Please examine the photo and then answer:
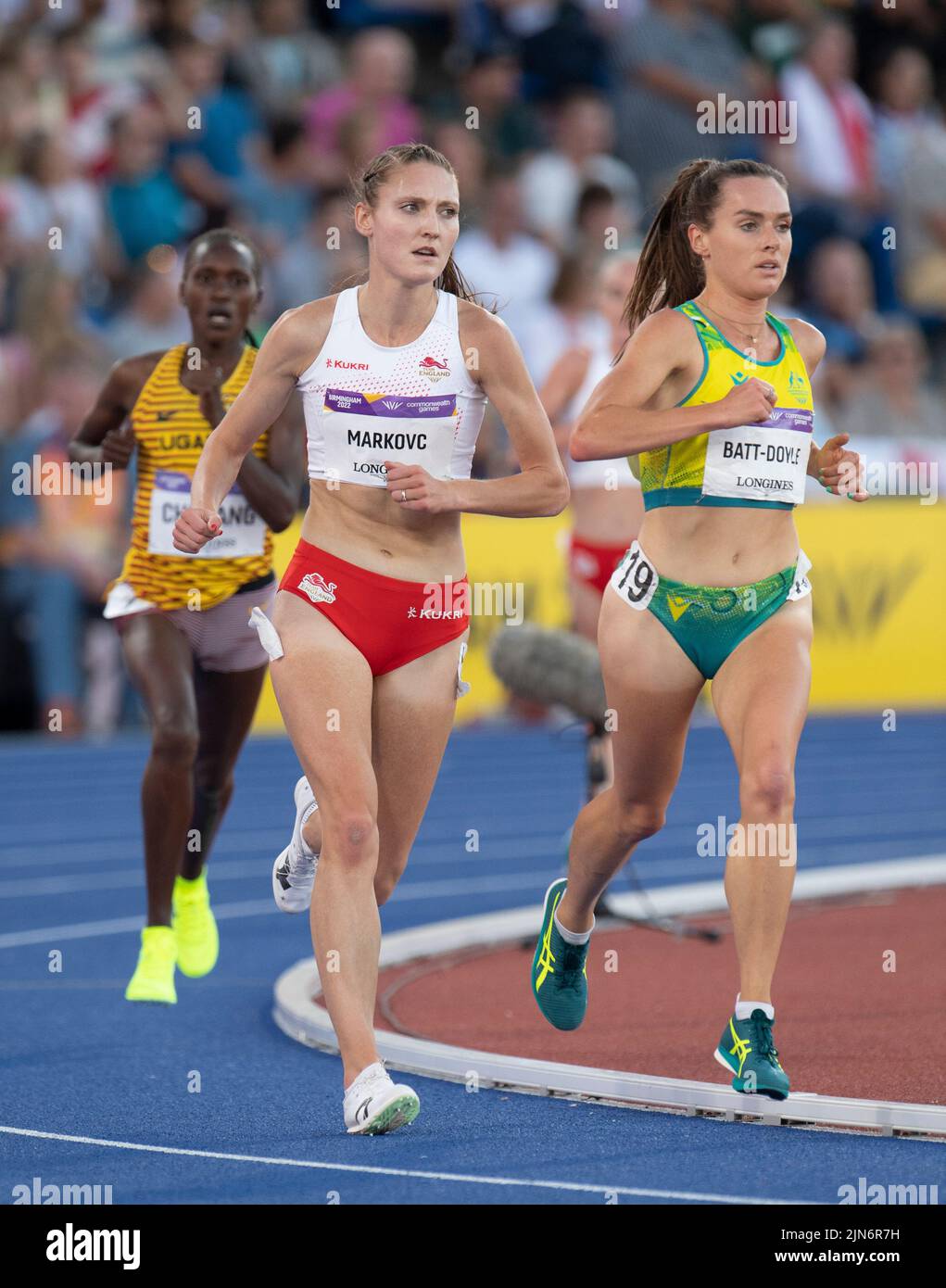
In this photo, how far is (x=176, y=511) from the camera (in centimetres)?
765

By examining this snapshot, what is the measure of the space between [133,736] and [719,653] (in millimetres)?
11305

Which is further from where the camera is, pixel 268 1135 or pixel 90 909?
pixel 90 909

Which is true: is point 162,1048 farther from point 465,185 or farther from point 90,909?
point 465,185

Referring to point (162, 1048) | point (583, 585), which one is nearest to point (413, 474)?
point (162, 1048)

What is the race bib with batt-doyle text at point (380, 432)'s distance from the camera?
5.90m

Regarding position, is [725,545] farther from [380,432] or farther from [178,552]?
[178,552]

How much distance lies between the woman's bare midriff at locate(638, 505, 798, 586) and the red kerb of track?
1.44 m

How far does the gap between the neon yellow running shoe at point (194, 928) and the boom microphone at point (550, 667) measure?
158 cm

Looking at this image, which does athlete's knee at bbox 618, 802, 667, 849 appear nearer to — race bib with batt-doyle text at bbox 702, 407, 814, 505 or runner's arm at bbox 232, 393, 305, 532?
race bib with batt-doyle text at bbox 702, 407, 814, 505

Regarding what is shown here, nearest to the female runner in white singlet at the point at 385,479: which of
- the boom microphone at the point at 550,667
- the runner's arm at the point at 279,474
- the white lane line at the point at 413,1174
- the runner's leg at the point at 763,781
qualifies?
the white lane line at the point at 413,1174

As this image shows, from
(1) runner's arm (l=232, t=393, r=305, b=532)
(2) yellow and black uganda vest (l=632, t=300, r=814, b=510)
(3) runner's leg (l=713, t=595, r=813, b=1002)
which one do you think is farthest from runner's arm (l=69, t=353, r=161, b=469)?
(3) runner's leg (l=713, t=595, r=813, b=1002)

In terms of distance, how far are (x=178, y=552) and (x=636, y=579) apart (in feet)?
7.03

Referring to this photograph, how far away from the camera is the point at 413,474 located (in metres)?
5.65

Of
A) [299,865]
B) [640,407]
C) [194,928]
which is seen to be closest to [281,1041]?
[299,865]
